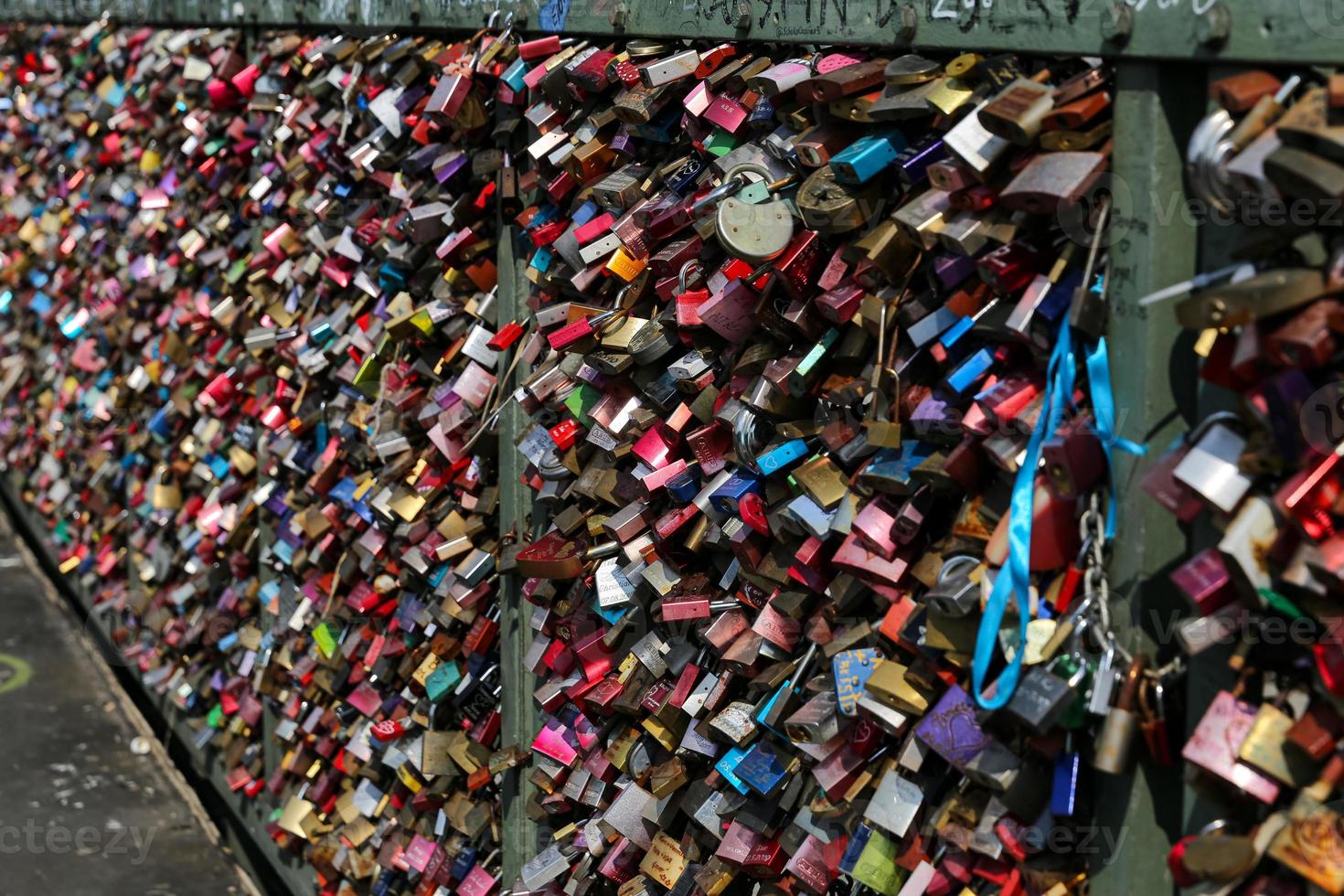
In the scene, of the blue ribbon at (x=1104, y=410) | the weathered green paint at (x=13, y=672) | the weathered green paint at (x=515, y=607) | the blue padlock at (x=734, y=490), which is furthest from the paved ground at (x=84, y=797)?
the blue ribbon at (x=1104, y=410)

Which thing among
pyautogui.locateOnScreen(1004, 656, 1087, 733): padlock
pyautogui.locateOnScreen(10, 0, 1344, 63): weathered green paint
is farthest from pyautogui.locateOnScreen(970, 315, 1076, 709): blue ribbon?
pyautogui.locateOnScreen(10, 0, 1344, 63): weathered green paint

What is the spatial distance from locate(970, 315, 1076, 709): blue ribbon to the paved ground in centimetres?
356

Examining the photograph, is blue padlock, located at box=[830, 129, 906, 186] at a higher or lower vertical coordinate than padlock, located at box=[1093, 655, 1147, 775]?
higher

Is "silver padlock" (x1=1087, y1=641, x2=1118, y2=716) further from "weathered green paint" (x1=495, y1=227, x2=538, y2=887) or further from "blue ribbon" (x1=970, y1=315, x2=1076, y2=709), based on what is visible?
"weathered green paint" (x1=495, y1=227, x2=538, y2=887)

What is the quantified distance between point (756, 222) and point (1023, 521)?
679mm

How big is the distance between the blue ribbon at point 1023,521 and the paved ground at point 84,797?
140 inches

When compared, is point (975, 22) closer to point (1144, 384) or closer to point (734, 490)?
point (1144, 384)

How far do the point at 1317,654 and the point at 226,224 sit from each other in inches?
154

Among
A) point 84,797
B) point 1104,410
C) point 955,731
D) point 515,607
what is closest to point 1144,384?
point 1104,410

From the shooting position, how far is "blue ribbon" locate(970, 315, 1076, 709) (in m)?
1.69

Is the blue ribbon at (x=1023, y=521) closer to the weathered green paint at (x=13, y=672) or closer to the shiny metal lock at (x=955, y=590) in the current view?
the shiny metal lock at (x=955, y=590)

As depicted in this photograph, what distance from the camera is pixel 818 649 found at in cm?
215

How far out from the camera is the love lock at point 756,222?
214cm

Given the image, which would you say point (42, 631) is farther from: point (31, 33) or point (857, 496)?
point (857, 496)
